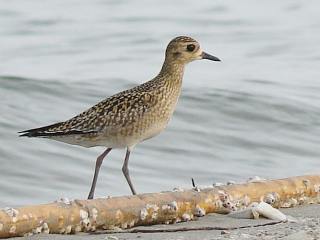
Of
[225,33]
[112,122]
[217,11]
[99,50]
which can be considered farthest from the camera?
[217,11]

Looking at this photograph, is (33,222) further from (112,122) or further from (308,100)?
(308,100)

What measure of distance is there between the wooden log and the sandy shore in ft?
0.21

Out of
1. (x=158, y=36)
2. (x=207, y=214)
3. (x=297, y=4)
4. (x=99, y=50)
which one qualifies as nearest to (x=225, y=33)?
(x=158, y=36)

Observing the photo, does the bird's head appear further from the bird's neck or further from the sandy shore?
the sandy shore

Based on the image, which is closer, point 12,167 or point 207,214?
point 207,214

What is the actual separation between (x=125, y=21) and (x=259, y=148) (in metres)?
8.98

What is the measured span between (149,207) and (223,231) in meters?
0.52

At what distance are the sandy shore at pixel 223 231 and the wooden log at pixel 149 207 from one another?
65 mm

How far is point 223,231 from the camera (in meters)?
6.35

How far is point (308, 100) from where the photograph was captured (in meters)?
16.1

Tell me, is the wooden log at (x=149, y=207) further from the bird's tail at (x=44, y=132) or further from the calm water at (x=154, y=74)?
the calm water at (x=154, y=74)

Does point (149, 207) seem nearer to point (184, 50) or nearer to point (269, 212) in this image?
point (269, 212)

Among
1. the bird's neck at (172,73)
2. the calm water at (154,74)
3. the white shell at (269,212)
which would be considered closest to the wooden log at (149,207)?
the white shell at (269,212)

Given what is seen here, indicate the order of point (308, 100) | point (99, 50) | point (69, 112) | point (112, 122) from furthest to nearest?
point (99, 50) < point (308, 100) < point (69, 112) < point (112, 122)
